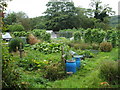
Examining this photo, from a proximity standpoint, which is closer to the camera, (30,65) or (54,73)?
(54,73)

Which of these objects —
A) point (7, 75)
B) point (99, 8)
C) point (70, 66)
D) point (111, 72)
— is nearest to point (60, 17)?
point (99, 8)

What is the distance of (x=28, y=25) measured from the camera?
1608 cm

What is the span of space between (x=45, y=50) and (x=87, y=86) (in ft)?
13.2

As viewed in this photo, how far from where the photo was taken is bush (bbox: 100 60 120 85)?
285cm

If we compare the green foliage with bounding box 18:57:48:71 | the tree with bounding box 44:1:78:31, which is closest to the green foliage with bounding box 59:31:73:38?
the tree with bounding box 44:1:78:31

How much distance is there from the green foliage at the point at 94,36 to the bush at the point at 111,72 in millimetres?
5920

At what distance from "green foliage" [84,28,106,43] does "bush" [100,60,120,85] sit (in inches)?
233

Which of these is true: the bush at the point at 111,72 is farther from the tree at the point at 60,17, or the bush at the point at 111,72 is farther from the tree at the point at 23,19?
the tree at the point at 23,19

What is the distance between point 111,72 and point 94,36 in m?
→ 6.16

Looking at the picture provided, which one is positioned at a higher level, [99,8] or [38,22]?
[99,8]

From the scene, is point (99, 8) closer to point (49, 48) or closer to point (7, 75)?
point (49, 48)

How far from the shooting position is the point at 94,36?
350 inches

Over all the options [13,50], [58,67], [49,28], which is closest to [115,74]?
[58,67]

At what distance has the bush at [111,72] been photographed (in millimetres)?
2846
